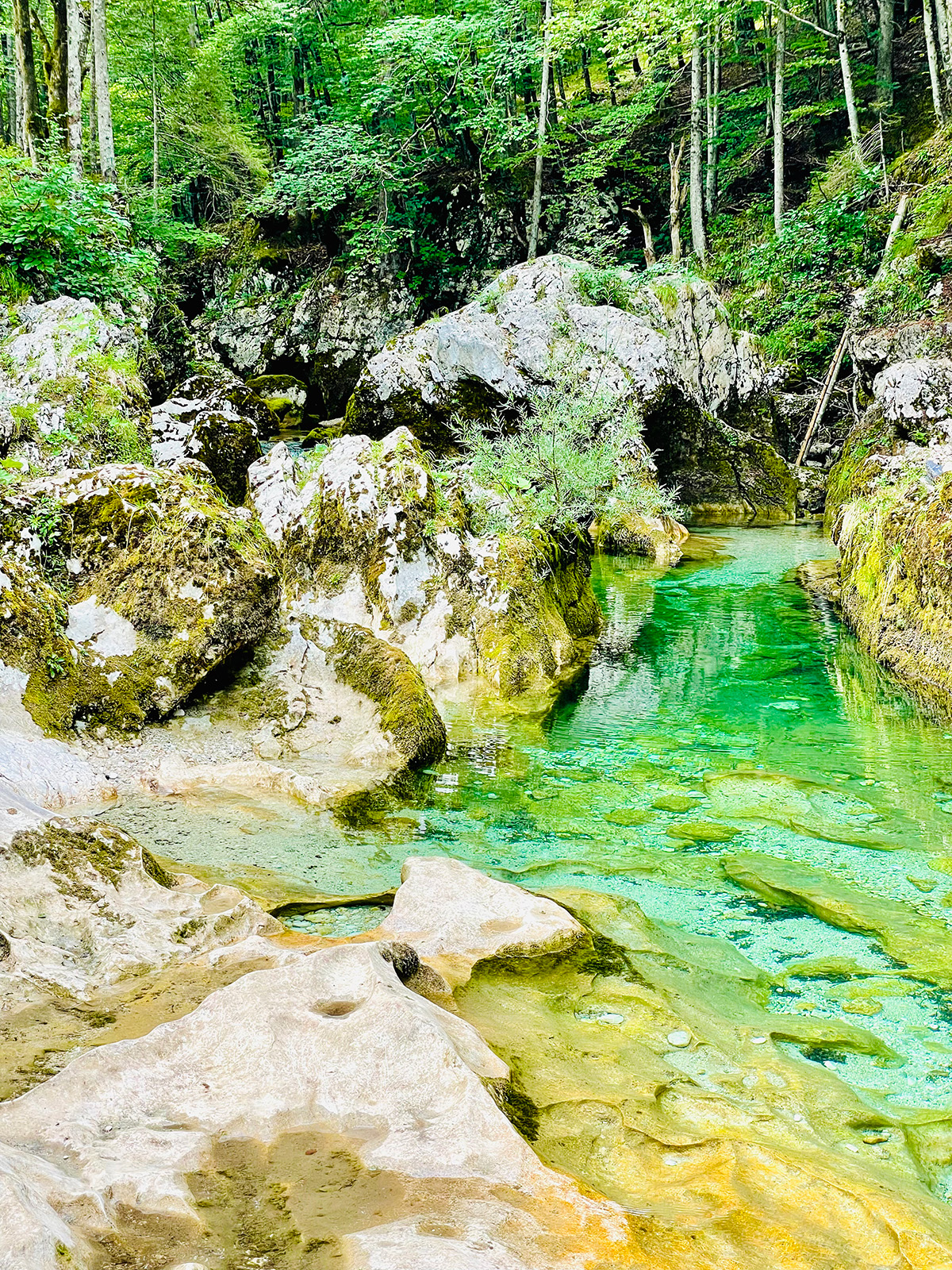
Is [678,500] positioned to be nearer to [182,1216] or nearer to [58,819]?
[58,819]

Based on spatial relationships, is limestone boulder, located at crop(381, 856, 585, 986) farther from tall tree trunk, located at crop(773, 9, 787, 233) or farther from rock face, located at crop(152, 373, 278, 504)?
tall tree trunk, located at crop(773, 9, 787, 233)

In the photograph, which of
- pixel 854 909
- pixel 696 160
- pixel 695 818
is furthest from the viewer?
pixel 696 160

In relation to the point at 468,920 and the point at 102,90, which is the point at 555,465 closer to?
the point at 468,920

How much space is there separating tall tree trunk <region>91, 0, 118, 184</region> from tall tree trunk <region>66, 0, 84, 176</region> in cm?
128

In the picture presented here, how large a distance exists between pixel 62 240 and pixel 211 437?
10.9 feet

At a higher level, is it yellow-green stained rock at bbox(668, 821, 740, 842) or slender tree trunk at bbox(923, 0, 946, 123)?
slender tree trunk at bbox(923, 0, 946, 123)

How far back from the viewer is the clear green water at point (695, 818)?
449 centimetres

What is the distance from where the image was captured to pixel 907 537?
10.2 metres

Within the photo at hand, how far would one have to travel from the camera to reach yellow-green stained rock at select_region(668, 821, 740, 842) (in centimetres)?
604

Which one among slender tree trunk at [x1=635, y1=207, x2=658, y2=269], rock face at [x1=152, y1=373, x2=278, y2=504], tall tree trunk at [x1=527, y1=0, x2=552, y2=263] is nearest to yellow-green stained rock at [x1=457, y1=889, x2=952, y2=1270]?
rock face at [x1=152, y1=373, x2=278, y2=504]

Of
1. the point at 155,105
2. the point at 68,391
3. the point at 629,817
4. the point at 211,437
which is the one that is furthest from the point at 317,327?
the point at 629,817

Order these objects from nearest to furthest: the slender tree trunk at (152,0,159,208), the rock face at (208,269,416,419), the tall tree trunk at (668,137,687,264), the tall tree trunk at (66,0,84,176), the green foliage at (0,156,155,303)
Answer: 1. the green foliage at (0,156,155,303)
2. the tall tree trunk at (66,0,84,176)
3. the tall tree trunk at (668,137,687,264)
4. the slender tree trunk at (152,0,159,208)
5. the rock face at (208,269,416,419)

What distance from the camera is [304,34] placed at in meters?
31.8

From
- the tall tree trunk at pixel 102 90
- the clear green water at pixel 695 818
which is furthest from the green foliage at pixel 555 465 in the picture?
the tall tree trunk at pixel 102 90
